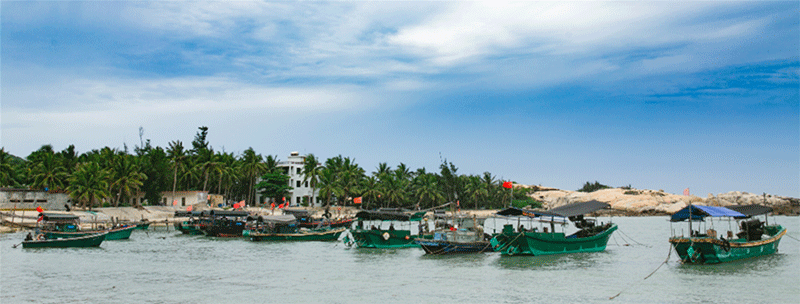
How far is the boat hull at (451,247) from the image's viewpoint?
102 ft

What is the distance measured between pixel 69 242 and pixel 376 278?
22.8 metres

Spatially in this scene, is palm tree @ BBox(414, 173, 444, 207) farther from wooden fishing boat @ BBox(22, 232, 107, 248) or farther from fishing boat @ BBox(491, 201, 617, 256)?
wooden fishing boat @ BBox(22, 232, 107, 248)

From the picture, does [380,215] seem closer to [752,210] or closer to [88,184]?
[752,210]

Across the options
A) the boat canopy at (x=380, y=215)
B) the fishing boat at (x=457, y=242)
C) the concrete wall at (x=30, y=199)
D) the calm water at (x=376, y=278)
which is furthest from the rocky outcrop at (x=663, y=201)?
the concrete wall at (x=30, y=199)

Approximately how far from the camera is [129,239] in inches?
1747

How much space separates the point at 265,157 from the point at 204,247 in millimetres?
54673

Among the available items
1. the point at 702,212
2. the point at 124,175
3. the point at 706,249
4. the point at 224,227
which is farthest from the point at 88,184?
the point at 706,249

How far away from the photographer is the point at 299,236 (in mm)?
43875

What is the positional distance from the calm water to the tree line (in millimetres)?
23951

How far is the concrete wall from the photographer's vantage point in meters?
56.5

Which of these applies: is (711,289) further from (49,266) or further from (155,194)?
(155,194)

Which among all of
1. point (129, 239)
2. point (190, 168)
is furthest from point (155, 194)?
point (129, 239)

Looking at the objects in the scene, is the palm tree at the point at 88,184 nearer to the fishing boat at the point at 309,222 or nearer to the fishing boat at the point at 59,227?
the fishing boat at the point at 59,227

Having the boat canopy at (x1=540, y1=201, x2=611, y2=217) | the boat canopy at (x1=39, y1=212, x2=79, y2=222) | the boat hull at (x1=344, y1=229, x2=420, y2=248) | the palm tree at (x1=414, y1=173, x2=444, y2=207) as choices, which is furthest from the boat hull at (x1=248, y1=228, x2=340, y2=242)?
the palm tree at (x1=414, y1=173, x2=444, y2=207)
